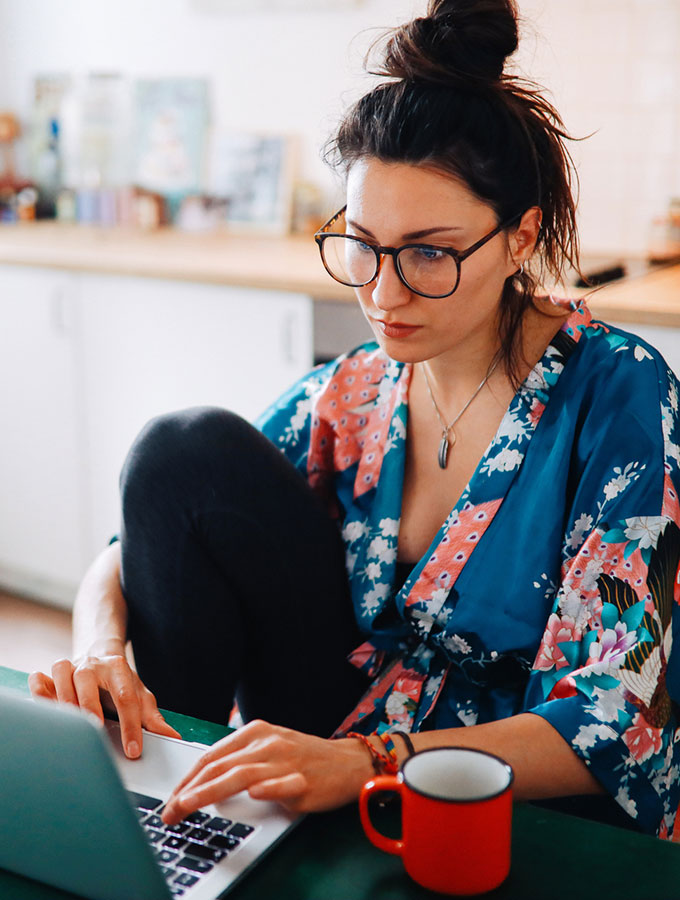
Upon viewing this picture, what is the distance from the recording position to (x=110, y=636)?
1104 mm

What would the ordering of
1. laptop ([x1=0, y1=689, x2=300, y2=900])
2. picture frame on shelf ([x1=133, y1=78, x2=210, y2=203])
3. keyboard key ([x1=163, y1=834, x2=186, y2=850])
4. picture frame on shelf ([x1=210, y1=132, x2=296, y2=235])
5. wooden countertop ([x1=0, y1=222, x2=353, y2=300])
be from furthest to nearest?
1. picture frame on shelf ([x1=133, y1=78, x2=210, y2=203])
2. picture frame on shelf ([x1=210, y1=132, x2=296, y2=235])
3. wooden countertop ([x1=0, y1=222, x2=353, y2=300])
4. keyboard key ([x1=163, y1=834, x2=186, y2=850])
5. laptop ([x1=0, y1=689, x2=300, y2=900])

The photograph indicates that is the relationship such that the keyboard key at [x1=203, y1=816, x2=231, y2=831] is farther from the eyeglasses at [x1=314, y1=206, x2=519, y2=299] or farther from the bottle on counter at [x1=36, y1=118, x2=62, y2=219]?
the bottle on counter at [x1=36, y1=118, x2=62, y2=219]

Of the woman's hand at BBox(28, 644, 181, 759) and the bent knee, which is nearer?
the woman's hand at BBox(28, 644, 181, 759)

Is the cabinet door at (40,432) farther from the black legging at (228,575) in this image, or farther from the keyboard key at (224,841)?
the keyboard key at (224,841)

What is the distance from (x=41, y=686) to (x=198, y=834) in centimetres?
27

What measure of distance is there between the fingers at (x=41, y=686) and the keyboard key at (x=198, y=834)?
25cm

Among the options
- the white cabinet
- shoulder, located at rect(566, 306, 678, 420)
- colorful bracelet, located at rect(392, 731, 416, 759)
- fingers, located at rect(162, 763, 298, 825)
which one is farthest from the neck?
the white cabinet

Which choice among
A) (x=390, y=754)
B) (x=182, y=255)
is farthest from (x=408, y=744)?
(x=182, y=255)

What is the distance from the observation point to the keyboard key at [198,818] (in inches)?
29.2

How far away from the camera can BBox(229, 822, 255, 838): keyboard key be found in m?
0.73

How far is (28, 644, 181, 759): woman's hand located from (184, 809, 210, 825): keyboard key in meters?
0.13

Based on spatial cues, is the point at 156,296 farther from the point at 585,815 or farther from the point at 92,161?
the point at 585,815

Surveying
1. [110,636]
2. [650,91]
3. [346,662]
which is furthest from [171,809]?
[650,91]

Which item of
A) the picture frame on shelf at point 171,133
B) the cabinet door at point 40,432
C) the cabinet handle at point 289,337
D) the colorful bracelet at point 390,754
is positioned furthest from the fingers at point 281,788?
the picture frame on shelf at point 171,133
